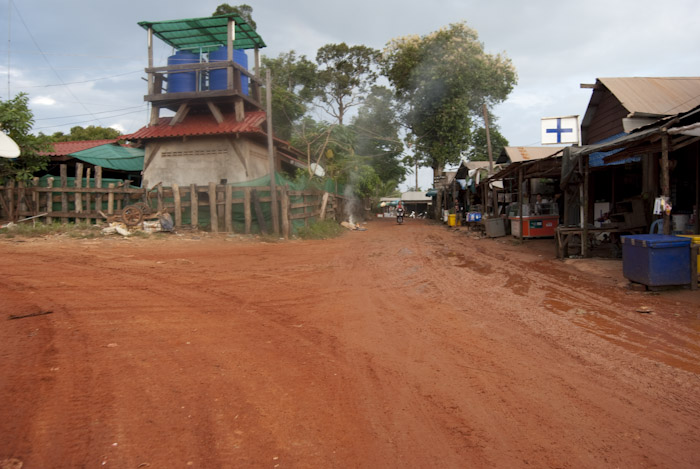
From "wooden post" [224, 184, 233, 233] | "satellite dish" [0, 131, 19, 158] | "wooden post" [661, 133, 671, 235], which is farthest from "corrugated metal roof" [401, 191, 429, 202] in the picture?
"wooden post" [661, 133, 671, 235]

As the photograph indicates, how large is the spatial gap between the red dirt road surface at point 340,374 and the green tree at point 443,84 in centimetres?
2590

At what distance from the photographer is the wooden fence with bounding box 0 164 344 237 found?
46.5 ft

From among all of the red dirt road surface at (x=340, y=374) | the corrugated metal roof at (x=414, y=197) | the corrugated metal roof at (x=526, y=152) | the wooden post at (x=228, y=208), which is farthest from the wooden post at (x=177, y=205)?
the corrugated metal roof at (x=414, y=197)

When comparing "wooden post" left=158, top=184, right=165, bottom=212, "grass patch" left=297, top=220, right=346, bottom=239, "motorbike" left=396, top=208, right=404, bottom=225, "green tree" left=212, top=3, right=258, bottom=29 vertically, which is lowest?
"grass patch" left=297, top=220, right=346, bottom=239

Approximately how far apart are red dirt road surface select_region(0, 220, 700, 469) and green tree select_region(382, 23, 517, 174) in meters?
25.9

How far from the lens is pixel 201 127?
1747 cm

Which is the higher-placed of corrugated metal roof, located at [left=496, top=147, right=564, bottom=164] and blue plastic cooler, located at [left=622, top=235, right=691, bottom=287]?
corrugated metal roof, located at [left=496, top=147, right=564, bottom=164]

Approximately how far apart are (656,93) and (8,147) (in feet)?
63.4

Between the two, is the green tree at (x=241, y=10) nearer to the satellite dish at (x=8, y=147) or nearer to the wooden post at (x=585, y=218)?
the satellite dish at (x=8, y=147)

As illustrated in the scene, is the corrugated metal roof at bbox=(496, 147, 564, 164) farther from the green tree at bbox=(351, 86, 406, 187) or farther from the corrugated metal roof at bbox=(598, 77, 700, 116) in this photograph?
the green tree at bbox=(351, 86, 406, 187)

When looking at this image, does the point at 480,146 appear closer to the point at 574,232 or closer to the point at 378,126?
the point at 378,126

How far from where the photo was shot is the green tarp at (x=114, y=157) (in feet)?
61.4

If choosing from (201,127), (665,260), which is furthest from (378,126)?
(665,260)

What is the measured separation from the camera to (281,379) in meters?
3.60
